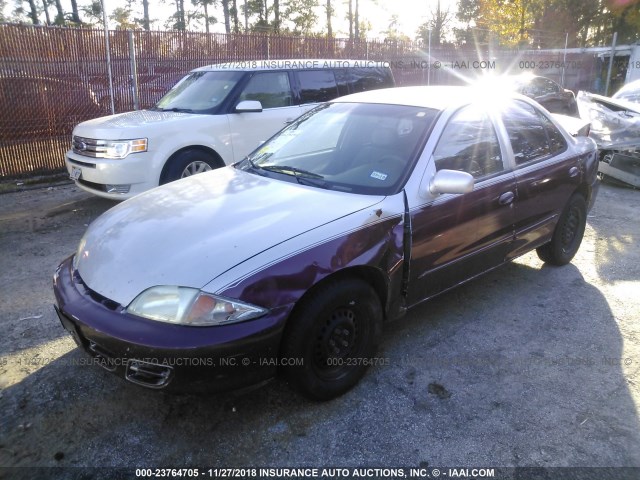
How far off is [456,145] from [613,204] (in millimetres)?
4823

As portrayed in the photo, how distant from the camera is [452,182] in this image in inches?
115

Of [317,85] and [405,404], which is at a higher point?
[317,85]

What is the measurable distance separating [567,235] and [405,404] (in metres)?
2.74

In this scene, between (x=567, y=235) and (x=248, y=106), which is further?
(x=248, y=106)

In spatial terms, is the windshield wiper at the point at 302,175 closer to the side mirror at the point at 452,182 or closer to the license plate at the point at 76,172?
the side mirror at the point at 452,182

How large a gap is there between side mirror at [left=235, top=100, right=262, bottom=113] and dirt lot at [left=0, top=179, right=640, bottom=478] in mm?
3252

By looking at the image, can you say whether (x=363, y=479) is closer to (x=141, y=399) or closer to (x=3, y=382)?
(x=141, y=399)

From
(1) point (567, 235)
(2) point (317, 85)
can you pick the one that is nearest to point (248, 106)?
(2) point (317, 85)

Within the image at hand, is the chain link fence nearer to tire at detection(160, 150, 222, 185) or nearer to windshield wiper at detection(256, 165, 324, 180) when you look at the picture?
tire at detection(160, 150, 222, 185)

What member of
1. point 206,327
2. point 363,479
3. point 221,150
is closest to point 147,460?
point 206,327

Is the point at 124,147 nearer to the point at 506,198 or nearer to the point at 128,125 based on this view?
the point at 128,125

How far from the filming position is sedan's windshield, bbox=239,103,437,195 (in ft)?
10.3

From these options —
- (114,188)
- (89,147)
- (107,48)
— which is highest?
(107,48)

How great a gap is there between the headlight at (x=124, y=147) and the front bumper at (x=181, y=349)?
3.61 m
